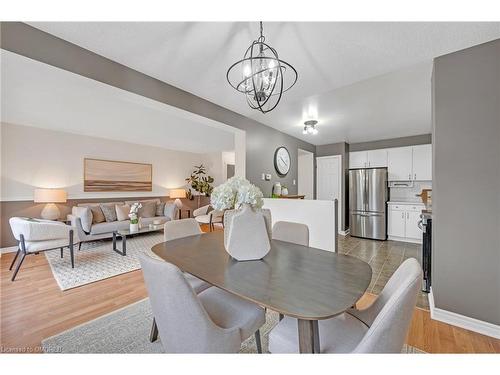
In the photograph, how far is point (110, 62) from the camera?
72.9 inches

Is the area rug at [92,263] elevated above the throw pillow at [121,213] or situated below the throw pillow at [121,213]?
below

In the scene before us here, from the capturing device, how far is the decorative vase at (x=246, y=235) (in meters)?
1.24

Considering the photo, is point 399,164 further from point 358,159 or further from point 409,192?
point 358,159

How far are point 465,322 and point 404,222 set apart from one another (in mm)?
3148

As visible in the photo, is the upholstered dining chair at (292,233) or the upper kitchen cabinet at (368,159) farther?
the upper kitchen cabinet at (368,159)

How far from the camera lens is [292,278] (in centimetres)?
102

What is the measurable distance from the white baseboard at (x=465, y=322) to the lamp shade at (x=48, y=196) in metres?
5.69

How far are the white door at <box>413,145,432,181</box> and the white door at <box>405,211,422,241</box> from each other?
0.78m

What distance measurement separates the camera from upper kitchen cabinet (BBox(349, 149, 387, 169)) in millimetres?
4930

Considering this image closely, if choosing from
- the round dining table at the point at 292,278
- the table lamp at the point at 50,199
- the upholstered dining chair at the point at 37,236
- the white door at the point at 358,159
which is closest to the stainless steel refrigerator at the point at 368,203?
the white door at the point at 358,159

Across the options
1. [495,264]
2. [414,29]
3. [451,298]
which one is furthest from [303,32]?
[451,298]

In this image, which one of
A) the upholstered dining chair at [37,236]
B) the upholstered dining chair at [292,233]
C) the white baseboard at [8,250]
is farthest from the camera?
the white baseboard at [8,250]

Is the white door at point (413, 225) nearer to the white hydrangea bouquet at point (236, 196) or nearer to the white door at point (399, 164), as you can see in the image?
the white door at point (399, 164)

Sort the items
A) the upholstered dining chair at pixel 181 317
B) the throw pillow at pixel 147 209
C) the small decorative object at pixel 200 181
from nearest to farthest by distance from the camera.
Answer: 1. the upholstered dining chair at pixel 181 317
2. the throw pillow at pixel 147 209
3. the small decorative object at pixel 200 181
